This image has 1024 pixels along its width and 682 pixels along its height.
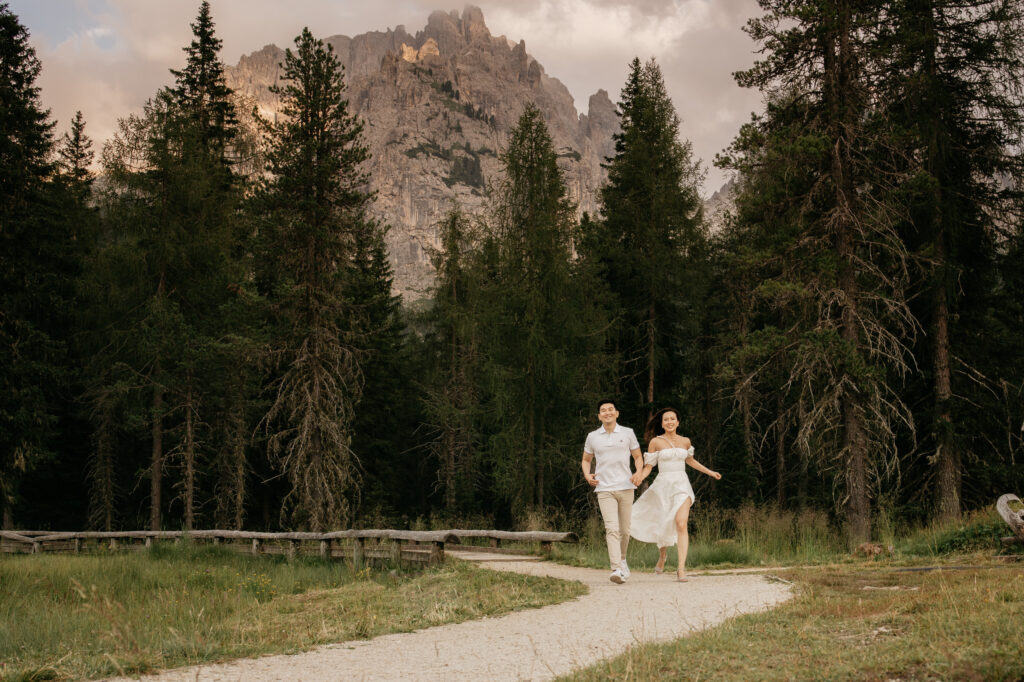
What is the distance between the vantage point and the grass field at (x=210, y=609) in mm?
6129

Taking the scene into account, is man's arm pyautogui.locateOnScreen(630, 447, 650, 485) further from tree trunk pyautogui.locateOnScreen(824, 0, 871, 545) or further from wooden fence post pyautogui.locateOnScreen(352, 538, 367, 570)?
tree trunk pyautogui.locateOnScreen(824, 0, 871, 545)

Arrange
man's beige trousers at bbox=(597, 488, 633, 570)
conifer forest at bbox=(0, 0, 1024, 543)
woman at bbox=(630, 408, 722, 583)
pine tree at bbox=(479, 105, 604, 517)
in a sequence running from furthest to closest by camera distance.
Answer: pine tree at bbox=(479, 105, 604, 517) < conifer forest at bbox=(0, 0, 1024, 543) < woman at bbox=(630, 408, 722, 583) < man's beige trousers at bbox=(597, 488, 633, 570)

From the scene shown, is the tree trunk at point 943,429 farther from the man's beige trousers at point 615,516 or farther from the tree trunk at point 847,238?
the man's beige trousers at point 615,516

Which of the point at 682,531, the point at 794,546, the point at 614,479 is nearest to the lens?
the point at 614,479

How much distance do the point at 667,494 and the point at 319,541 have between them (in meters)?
9.03

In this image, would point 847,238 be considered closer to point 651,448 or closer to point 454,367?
point 651,448

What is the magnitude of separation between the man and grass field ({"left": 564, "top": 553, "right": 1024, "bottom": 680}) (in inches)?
107

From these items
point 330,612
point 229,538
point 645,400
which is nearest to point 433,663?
point 330,612

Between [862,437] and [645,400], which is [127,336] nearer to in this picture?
[645,400]

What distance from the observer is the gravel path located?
5.36 m

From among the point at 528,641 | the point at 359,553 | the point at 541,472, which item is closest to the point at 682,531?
the point at 528,641

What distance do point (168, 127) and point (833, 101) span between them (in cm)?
2093

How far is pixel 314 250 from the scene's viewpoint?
72.5ft

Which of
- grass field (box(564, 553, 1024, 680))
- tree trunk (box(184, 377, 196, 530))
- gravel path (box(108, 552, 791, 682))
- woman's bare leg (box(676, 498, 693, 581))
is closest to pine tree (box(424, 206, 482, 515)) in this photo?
tree trunk (box(184, 377, 196, 530))
